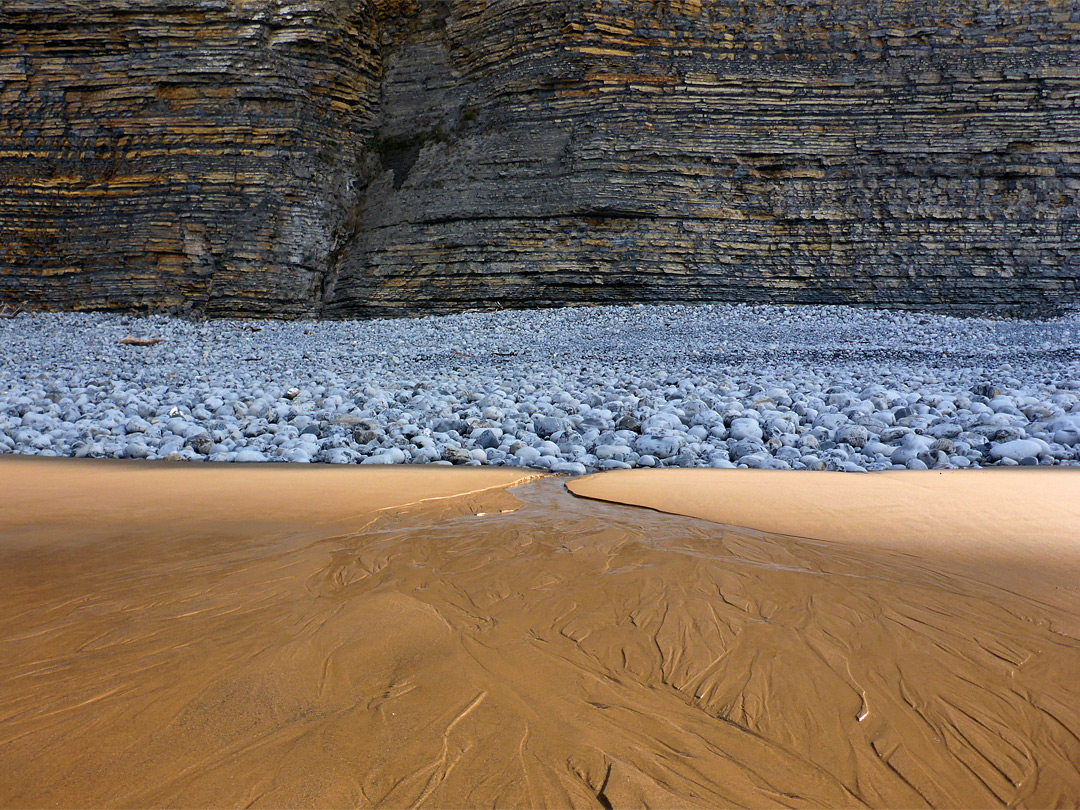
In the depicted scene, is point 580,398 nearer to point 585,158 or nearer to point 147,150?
point 585,158

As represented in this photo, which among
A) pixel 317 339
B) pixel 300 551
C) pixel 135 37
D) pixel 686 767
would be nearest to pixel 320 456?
pixel 300 551

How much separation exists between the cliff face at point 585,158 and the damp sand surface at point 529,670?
9.74m

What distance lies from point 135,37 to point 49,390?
10464 mm

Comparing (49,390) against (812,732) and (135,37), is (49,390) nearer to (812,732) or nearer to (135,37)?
(812,732)

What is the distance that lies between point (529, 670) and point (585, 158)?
11.2 metres

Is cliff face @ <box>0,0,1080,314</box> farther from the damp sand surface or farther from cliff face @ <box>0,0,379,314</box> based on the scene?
the damp sand surface

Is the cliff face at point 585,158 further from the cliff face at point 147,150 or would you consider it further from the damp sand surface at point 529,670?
the damp sand surface at point 529,670

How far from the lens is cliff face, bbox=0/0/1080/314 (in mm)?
10992

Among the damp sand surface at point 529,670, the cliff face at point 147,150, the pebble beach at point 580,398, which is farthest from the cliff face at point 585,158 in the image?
the damp sand surface at point 529,670

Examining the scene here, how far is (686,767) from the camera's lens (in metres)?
0.83

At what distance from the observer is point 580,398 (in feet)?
13.9

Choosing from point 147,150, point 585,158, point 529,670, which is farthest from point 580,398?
point 147,150

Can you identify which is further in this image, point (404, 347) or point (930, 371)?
point (404, 347)

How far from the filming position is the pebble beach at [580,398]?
10.2 ft
